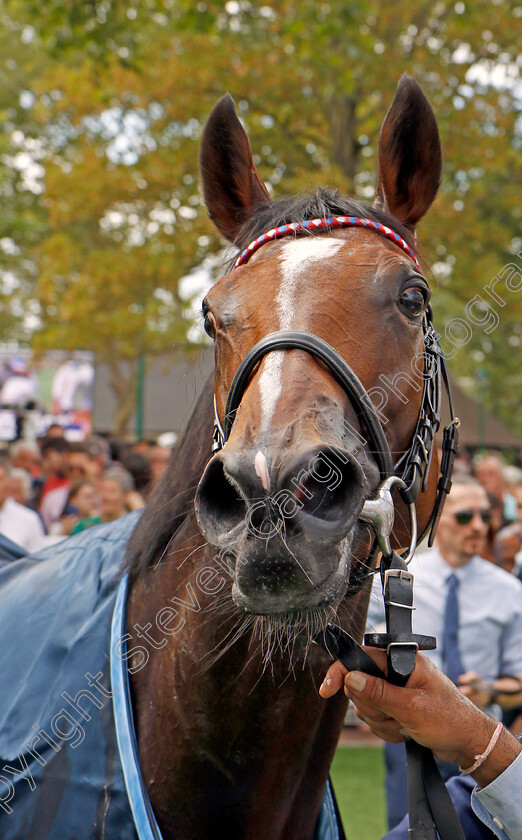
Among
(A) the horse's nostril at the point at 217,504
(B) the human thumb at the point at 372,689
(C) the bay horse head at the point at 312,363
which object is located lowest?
(B) the human thumb at the point at 372,689

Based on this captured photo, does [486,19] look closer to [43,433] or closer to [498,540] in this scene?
[498,540]

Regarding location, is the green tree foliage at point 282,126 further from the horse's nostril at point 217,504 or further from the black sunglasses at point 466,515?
the horse's nostril at point 217,504

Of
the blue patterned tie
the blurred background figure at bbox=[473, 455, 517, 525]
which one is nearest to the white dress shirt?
the blue patterned tie

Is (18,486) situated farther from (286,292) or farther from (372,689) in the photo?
(372,689)

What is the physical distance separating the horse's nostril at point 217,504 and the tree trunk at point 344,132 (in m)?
10.1

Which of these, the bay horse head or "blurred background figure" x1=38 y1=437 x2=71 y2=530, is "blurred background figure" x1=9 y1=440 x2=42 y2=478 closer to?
"blurred background figure" x1=38 y1=437 x2=71 y2=530

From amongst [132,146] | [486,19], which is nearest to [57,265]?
[132,146]

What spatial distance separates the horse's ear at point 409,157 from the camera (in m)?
2.32

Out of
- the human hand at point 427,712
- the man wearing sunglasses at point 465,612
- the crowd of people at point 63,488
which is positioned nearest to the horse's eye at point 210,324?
the human hand at point 427,712

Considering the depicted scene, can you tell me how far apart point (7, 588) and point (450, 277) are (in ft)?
36.7

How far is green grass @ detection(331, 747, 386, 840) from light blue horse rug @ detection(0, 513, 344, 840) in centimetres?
411

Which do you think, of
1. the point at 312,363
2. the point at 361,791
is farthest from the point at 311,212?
the point at 361,791

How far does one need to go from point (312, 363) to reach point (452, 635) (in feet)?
10.6

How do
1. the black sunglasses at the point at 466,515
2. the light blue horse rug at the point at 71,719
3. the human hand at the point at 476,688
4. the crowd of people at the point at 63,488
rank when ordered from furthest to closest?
the crowd of people at the point at 63,488 → the black sunglasses at the point at 466,515 → the human hand at the point at 476,688 → the light blue horse rug at the point at 71,719
